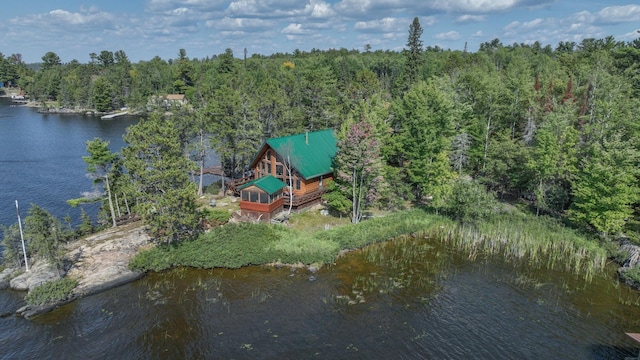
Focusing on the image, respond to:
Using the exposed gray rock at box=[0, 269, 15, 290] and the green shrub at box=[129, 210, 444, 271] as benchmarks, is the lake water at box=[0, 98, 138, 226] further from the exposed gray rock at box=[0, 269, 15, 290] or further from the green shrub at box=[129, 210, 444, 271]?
the green shrub at box=[129, 210, 444, 271]

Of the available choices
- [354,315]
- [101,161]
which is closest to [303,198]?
[354,315]

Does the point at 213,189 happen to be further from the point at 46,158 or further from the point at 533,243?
the point at 46,158

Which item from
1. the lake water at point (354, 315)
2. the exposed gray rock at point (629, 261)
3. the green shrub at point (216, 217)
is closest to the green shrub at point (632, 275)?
the exposed gray rock at point (629, 261)

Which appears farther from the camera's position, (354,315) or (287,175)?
(287,175)

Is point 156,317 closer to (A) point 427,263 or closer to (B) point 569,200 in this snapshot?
(A) point 427,263

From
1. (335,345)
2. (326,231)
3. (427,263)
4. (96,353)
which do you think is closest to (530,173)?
(427,263)

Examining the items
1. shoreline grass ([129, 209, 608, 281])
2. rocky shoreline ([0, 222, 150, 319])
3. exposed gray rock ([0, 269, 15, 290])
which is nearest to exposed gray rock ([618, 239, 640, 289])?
shoreline grass ([129, 209, 608, 281])
